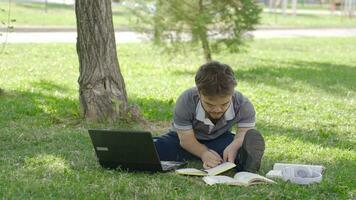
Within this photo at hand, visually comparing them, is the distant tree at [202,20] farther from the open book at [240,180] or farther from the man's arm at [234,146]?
the open book at [240,180]

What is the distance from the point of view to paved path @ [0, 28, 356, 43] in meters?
18.7

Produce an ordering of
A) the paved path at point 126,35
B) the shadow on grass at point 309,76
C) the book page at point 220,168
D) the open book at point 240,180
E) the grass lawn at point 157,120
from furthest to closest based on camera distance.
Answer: the paved path at point 126,35 < the shadow on grass at point 309,76 < the book page at point 220,168 < the open book at point 240,180 < the grass lawn at point 157,120

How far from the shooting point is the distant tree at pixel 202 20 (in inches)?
494

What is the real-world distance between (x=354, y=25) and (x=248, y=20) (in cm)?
2153

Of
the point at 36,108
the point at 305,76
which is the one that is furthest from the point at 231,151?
the point at 305,76

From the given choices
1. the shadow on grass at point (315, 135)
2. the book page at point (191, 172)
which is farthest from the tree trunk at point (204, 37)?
the book page at point (191, 172)

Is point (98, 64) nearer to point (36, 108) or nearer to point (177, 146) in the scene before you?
point (36, 108)

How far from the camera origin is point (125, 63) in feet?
46.2

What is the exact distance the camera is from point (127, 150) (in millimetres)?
5223

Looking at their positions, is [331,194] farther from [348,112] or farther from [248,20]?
[248,20]

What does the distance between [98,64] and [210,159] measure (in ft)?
8.17

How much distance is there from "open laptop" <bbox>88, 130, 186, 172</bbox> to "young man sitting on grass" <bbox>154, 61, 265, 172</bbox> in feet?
1.04

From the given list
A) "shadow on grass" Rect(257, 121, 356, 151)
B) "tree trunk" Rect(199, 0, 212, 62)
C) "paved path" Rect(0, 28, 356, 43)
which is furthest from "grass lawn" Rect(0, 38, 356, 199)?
Result: "paved path" Rect(0, 28, 356, 43)

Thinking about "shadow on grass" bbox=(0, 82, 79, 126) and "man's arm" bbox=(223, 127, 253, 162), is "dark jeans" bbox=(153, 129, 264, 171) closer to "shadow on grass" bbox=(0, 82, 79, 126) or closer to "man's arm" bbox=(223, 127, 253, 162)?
"man's arm" bbox=(223, 127, 253, 162)
